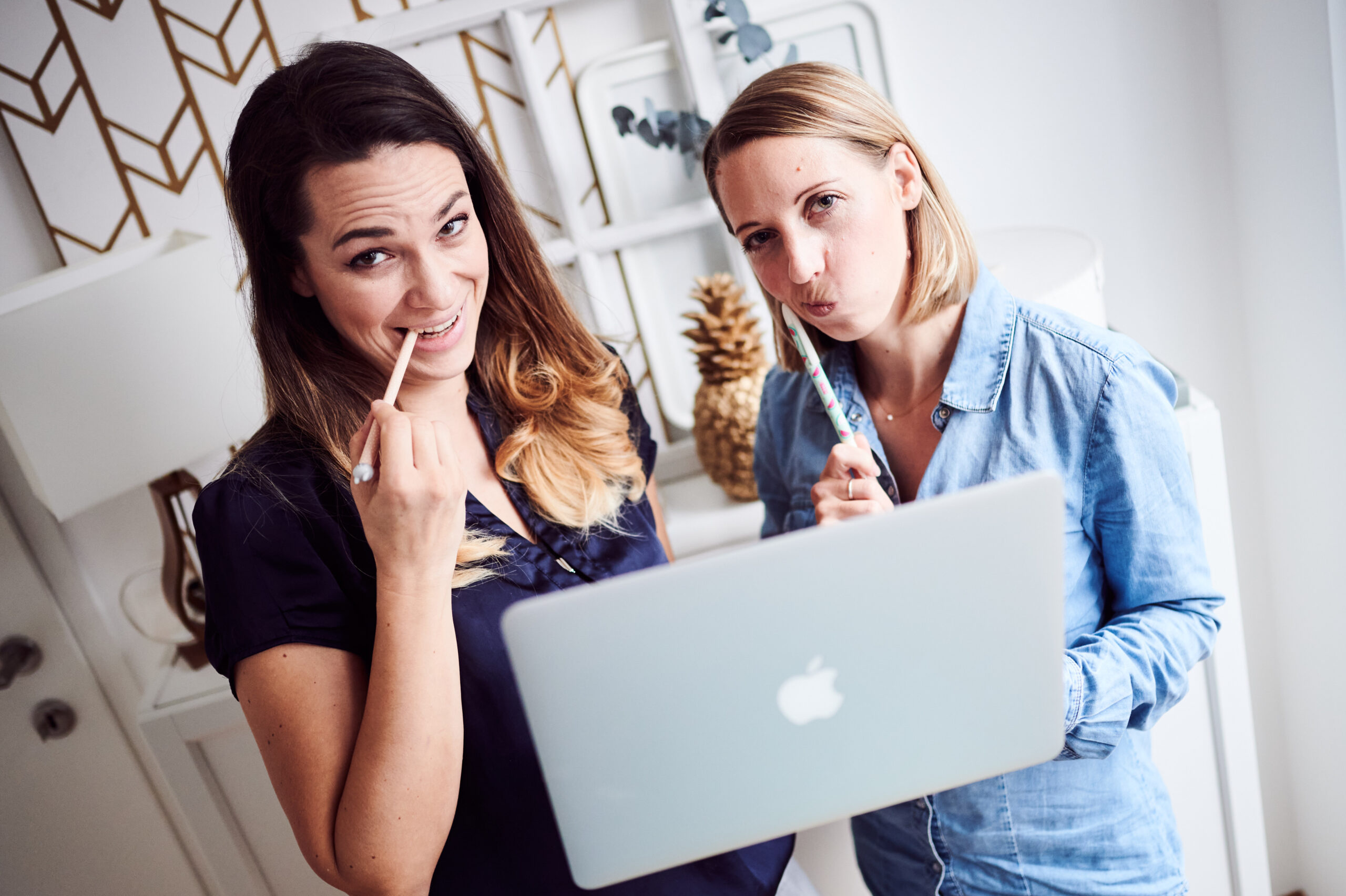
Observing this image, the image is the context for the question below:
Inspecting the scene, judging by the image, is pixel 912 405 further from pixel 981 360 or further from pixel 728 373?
pixel 728 373

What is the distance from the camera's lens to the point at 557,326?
1.11 meters

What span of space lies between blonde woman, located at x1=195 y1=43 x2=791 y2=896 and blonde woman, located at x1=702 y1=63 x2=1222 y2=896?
0.30 meters

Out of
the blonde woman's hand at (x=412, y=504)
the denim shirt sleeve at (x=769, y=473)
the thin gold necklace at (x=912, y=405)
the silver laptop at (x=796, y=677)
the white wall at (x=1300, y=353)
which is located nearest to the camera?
the silver laptop at (x=796, y=677)

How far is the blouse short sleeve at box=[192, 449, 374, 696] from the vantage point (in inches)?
31.4

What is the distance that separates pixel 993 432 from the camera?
35.4 inches

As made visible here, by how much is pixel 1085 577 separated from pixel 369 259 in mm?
818

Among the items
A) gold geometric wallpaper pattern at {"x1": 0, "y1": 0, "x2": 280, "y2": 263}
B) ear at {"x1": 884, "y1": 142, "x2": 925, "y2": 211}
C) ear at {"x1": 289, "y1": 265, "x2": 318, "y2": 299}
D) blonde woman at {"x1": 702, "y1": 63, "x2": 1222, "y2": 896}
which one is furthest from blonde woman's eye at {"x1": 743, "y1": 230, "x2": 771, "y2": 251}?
gold geometric wallpaper pattern at {"x1": 0, "y1": 0, "x2": 280, "y2": 263}

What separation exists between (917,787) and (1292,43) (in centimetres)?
129

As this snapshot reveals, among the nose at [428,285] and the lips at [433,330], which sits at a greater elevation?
the nose at [428,285]

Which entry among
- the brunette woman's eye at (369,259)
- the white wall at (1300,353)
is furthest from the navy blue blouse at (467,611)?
the white wall at (1300,353)

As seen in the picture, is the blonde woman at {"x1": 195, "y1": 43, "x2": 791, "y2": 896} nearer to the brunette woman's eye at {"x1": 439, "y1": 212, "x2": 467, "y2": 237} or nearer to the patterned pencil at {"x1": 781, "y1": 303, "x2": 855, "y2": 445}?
the brunette woman's eye at {"x1": 439, "y1": 212, "x2": 467, "y2": 237}

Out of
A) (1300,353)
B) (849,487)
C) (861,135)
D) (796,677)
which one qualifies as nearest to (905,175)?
(861,135)

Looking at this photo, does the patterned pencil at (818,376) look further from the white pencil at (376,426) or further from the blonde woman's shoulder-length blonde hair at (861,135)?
the white pencil at (376,426)

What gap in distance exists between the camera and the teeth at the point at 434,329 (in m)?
0.90
